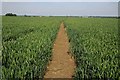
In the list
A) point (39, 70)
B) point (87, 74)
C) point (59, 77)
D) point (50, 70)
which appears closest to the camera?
point (87, 74)

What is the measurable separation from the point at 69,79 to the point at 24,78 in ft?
7.82

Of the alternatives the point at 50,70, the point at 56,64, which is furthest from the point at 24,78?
the point at 56,64

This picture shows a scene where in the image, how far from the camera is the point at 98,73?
660 centimetres

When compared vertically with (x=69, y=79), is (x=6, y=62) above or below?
above

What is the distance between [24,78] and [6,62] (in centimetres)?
207

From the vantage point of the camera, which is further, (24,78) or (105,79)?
(105,79)

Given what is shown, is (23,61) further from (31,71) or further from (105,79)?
(105,79)

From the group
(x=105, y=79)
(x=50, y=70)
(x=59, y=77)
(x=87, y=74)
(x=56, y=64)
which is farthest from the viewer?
(x=56, y=64)

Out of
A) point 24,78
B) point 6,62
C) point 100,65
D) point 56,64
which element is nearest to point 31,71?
point 24,78

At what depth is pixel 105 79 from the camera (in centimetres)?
658

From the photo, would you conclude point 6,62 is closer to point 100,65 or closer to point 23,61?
point 23,61

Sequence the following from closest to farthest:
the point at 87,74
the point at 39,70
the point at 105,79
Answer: the point at 105,79 < the point at 87,74 < the point at 39,70

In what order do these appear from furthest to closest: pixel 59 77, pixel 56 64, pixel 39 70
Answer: pixel 56 64, pixel 59 77, pixel 39 70

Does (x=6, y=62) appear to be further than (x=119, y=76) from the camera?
Yes
